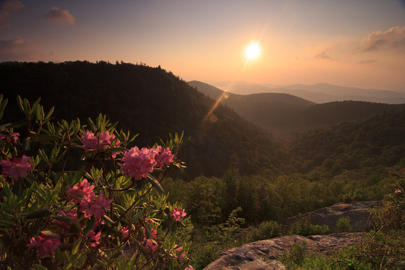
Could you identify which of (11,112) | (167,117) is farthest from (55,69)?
(167,117)

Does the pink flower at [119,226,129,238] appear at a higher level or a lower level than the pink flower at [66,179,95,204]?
lower

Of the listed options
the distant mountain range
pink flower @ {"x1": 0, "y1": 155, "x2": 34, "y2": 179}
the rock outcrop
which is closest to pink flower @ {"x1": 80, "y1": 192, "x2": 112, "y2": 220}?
pink flower @ {"x1": 0, "y1": 155, "x2": 34, "y2": 179}

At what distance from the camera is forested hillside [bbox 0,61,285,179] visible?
61.7 meters

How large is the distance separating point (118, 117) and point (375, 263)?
238 ft

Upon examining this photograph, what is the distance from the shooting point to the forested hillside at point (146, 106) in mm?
61656

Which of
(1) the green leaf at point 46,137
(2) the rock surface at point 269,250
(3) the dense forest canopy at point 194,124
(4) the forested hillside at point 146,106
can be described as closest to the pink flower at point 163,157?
(1) the green leaf at point 46,137

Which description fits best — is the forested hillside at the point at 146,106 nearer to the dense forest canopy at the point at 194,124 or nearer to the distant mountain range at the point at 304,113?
the dense forest canopy at the point at 194,124

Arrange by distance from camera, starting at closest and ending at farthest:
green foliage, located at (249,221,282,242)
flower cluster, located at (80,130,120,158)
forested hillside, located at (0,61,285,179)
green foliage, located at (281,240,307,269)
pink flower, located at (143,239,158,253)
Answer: flower cluster, located at (80,130,120,158)
pink flower, located at (143,239,158,253)
green foliage, located at (281,240,307,269)
green foliage, located at (249,221,282,242)
forested hillside, located at (0,61,285,179)

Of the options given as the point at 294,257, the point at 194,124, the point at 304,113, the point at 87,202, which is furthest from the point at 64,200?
the point at 304,113

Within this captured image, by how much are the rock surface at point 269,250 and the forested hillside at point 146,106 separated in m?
55.6

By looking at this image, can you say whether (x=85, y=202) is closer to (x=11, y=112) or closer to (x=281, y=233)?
(x=281, y=233)

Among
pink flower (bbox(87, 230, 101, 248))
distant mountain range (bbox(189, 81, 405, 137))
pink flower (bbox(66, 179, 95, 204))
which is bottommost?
pink flower (bbox(87, 230, 101, 248))

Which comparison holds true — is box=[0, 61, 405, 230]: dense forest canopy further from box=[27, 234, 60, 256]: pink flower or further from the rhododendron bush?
box=[27, 234, 60, 256]: pink flower

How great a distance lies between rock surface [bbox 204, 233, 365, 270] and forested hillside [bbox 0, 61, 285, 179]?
55.6 m
